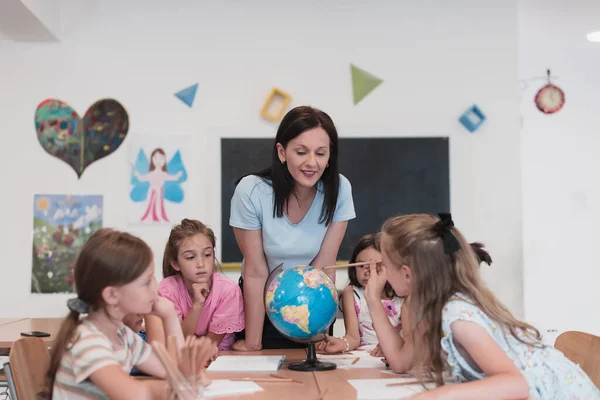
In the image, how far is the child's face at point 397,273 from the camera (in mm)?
1934

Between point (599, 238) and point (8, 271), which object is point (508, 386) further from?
point (599, 238)

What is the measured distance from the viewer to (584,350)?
214cm

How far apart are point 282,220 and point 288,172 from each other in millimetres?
187

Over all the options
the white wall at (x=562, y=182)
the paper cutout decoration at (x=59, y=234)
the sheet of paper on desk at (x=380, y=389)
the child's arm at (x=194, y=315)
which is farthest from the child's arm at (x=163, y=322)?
the white wall at (x=562, y=182)

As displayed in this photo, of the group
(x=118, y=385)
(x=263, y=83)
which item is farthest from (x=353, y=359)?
(x=263, y=83)

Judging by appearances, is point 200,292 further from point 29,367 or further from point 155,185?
point 155,185

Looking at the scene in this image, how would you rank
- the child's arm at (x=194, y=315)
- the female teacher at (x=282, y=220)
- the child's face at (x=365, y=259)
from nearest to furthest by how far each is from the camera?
the female teacher at (x=282, y=220) → the child's arm at (x=194, y=315) → the child's face at (x=365, y=259)

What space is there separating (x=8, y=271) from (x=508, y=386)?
403cm

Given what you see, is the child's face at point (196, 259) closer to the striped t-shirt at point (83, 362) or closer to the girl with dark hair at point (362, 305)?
the girl with dark hair at point (362, 305)

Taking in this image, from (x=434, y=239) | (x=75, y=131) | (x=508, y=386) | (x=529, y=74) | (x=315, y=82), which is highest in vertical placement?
(x=529, y=74)

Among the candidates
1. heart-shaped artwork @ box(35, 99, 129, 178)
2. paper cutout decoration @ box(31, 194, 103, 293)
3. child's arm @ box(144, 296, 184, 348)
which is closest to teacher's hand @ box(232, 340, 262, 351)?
child's arm @ box(144, 296, 184, 348)

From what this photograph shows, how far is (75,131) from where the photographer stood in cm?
473

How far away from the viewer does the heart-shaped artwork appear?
15.5 feet

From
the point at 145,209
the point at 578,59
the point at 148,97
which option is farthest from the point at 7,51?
the point at 578,59
